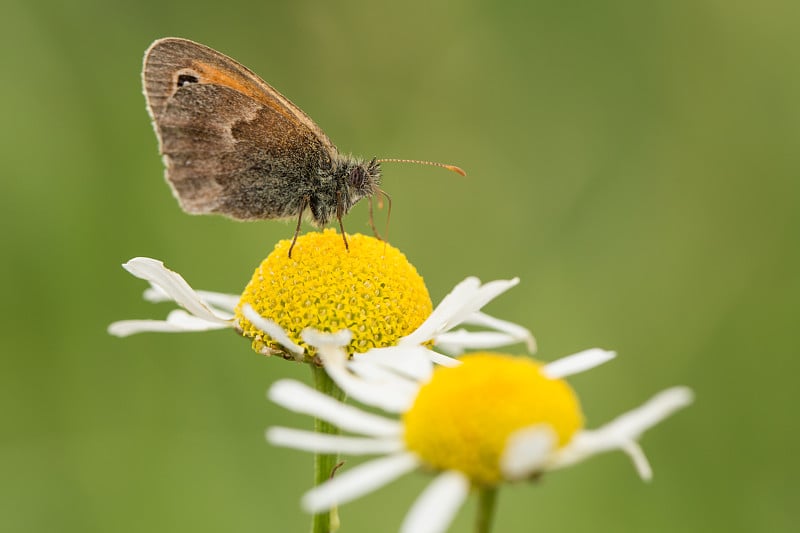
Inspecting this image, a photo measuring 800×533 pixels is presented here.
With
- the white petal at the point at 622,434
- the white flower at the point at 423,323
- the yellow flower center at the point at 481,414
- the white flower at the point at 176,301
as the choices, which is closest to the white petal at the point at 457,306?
the white flower at the point at 423,323

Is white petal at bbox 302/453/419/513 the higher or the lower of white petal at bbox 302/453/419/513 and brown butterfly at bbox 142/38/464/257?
the lower

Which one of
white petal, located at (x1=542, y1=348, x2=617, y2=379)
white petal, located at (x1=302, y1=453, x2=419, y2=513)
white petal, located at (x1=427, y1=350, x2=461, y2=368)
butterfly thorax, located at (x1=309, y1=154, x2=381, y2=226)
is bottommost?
white petal, located at (x1=302, y1=453, x2=419, y2=513)

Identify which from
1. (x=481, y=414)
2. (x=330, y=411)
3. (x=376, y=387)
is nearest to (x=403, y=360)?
(x=376, y=387)

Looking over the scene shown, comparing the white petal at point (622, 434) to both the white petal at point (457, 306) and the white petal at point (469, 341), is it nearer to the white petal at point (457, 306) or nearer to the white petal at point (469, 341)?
the white petal at point (457, 306)

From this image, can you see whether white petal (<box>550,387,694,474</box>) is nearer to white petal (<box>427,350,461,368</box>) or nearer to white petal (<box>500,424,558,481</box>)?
white petal (<box>500,424,558,481</box>)

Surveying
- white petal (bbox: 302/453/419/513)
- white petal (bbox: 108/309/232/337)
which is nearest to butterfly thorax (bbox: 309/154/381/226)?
white petal (bbox: 108/309/232/337)

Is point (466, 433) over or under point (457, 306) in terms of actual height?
under

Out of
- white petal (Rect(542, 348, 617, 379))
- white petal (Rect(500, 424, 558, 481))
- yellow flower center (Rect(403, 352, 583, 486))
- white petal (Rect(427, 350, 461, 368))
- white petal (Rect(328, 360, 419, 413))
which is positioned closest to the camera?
white petal (Rect(500, 424, 558, 481))

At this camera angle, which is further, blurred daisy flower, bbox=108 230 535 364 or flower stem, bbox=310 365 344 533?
blurred daisy flower, bbox=108 230 535 364

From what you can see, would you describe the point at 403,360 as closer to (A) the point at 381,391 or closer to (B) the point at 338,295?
(A) the point at 381,391
